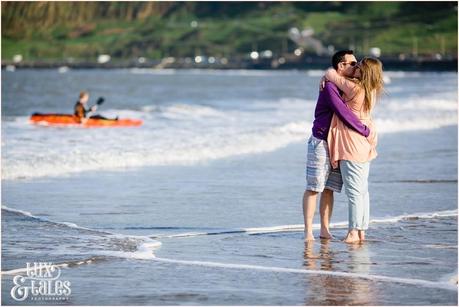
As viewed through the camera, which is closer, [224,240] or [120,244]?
[120,244]

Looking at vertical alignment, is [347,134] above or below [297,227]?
above

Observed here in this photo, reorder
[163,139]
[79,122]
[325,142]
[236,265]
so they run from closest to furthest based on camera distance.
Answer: [236,265], [325,142], [163,139], [79,122]

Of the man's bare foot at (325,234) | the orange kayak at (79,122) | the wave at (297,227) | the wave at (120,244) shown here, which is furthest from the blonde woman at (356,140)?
the orange kayak at (79,122)

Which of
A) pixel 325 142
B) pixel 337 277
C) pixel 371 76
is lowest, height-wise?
pixel 337 277

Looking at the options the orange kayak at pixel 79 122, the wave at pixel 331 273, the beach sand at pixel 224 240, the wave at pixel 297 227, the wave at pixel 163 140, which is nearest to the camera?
the beach sand at pixel 224 240

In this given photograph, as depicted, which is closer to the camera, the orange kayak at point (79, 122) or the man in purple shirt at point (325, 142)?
the man in purple shirt at point (325, 142)

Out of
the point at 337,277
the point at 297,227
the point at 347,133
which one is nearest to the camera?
the point at 337,277

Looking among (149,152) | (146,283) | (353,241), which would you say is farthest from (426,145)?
(146,283)

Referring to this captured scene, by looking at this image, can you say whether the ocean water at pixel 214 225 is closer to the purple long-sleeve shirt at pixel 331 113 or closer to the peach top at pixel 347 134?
the peach top at pixel 347 134

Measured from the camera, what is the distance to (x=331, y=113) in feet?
32.9

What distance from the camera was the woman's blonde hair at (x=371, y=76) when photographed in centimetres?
989

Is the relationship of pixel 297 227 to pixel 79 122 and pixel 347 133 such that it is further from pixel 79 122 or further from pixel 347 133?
pixel 79 122

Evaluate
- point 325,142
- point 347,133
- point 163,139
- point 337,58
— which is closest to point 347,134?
point 347,133
